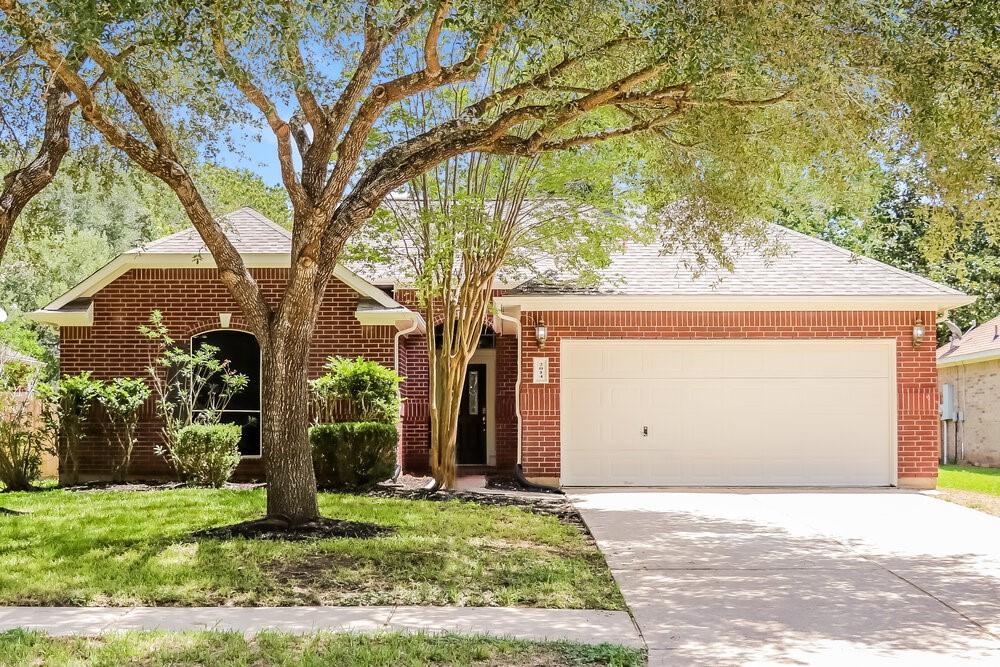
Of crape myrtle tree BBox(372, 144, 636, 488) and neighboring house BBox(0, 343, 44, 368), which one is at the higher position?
crape myrtle tree BBox(372, 144, 636, 488)

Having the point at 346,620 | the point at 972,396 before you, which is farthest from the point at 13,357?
the point at 972,396

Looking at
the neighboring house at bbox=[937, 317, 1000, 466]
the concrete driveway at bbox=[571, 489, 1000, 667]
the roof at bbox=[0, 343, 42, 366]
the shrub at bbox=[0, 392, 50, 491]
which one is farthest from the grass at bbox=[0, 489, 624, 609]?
the neighboring house at bbox=[937, 317, 1000, 466]

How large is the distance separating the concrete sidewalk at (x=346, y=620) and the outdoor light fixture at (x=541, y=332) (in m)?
8.82

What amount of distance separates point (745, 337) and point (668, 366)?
4.18ft

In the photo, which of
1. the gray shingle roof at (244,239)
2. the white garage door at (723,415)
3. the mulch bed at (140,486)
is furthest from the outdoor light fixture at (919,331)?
the mulch bed at (140,486)

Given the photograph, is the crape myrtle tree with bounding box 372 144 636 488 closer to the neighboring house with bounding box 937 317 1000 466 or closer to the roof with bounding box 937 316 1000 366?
the roof with bounding box 937 316 1000 366

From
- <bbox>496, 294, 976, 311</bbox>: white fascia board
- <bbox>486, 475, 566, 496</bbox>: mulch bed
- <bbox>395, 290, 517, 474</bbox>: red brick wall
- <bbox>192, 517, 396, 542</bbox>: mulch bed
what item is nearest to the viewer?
<bbox>192, 517, 396, 542</bbox>: mulch bed

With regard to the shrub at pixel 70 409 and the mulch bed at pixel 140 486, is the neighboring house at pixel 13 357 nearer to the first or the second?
the shrub at pixel 70 409

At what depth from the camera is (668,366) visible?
15906 millimetres

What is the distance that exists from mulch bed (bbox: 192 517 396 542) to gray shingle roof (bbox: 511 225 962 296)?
6.42 meters

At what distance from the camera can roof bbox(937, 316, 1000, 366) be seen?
23.3 metres

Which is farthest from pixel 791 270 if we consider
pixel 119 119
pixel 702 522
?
pixel 119 119

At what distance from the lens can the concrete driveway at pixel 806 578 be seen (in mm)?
6051

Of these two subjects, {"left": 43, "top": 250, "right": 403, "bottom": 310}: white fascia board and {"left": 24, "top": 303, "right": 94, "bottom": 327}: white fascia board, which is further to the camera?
{"left": 43, "top": 250, "right": 403, "bottom": 310}: white fascia board
